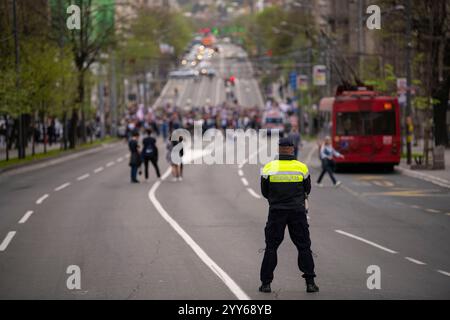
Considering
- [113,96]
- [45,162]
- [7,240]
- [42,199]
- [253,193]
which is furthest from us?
[113,96]

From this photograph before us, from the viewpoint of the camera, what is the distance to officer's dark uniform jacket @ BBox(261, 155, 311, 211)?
12.6 meters

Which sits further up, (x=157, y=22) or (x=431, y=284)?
(x=157, y=22)

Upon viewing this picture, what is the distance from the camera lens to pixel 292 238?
41.4ft

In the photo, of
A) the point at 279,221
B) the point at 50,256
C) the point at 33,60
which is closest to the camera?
the point at 279,221

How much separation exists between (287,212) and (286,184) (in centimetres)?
32

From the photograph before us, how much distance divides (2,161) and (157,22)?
3436 inches

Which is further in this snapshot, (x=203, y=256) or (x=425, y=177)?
(x=425, y=177)

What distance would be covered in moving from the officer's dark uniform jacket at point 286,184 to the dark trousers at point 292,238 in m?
0.09

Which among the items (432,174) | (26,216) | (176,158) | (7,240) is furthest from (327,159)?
(7,240)

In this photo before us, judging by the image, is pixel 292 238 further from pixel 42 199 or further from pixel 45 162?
pixel 45 162

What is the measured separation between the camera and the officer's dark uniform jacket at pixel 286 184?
497 inches
